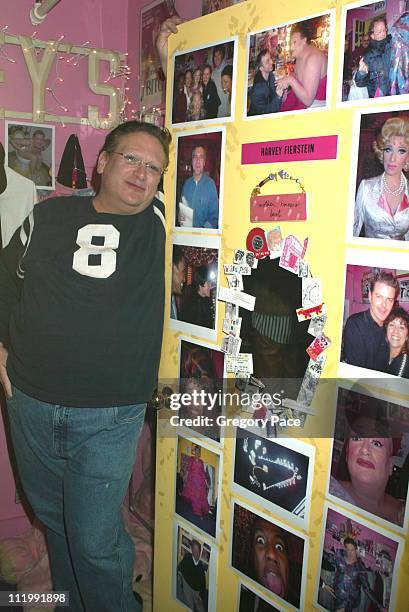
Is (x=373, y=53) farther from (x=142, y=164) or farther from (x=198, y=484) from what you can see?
(x=198, y=484)

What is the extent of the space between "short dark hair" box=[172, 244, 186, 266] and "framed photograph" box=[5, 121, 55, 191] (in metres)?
0.90

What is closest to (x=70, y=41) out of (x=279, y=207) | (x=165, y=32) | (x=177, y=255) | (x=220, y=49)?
(x=165, y=32)

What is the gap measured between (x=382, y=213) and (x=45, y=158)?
1.54 metres

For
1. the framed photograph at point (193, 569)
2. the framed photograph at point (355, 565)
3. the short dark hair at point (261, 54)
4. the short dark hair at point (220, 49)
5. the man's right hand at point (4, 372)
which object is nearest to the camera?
the framed photograph at point (355, 565)

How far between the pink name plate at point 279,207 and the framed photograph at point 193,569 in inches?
36.1

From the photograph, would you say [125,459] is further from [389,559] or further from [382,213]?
[382,213]

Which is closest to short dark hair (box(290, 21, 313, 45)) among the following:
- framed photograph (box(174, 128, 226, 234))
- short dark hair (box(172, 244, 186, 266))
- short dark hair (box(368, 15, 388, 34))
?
short dark hair (box(368, 15, 388, 34))

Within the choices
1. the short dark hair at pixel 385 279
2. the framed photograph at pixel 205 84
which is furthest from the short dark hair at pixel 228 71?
the short dark hair at pixel 385 279

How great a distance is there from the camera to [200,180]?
54.2 inches

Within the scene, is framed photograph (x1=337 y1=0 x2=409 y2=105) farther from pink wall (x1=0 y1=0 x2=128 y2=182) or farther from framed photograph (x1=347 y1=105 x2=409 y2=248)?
pink wall (x1=0 y1=0 x2=128 y2=182)

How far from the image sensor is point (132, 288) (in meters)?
1.51

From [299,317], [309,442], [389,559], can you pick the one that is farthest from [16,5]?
[389,559]

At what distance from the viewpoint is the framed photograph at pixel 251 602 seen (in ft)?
4.37

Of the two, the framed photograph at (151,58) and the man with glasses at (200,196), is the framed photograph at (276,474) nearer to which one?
the man with glasses at (200,196)
